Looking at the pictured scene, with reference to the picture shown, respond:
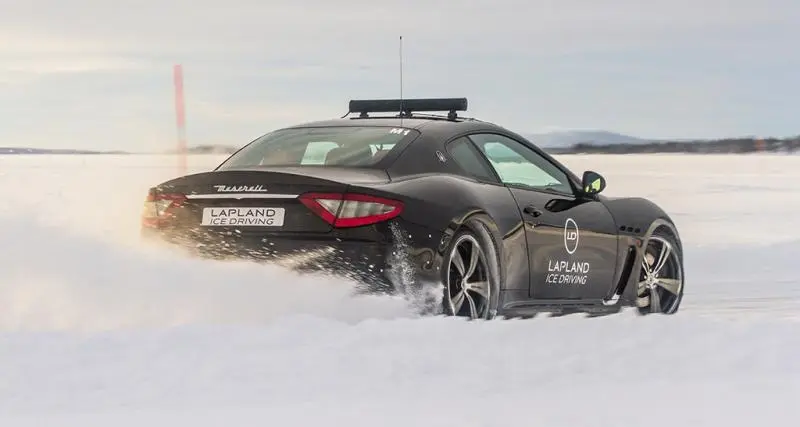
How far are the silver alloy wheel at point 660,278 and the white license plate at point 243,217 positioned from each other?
342 cm

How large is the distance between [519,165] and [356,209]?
2043 millimetres

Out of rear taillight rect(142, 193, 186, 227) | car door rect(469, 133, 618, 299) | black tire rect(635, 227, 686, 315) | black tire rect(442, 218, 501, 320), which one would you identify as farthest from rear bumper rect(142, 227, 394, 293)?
black tire rect(635, 227, 686, 315)

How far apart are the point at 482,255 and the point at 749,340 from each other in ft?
5.17

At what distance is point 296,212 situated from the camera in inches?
285

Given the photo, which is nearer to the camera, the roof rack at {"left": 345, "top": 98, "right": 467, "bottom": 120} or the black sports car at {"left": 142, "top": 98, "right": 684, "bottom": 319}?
the black sports car at {"left": 142, "top": 98, "right": 684, "bottom": 319}

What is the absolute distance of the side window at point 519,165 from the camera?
27.8 feet

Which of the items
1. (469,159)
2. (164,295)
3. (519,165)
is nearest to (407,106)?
(519,165)

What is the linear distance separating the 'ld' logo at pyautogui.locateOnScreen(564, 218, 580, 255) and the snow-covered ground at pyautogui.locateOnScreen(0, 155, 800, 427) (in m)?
1.25

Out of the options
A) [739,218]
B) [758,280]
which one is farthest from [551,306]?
[739,218]

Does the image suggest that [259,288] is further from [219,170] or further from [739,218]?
[739,218]

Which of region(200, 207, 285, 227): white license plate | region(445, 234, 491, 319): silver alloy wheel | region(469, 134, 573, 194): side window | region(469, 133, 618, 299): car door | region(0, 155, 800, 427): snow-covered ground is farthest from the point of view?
region(469, 134, 573, 194): side window

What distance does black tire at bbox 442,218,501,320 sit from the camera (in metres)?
7.52

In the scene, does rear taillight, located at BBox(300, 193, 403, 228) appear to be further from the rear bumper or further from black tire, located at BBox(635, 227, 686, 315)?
black tire, located at BBox(635, 227, 686, 315)

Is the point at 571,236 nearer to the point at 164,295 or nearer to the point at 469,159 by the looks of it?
the point at 469,159
